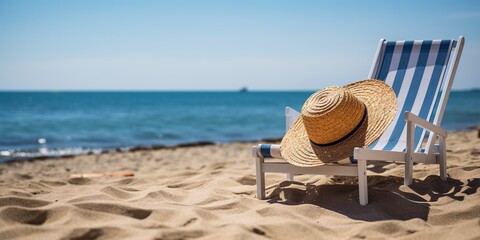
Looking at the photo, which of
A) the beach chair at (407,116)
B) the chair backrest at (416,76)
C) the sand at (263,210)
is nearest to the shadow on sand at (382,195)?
the sand at (263,210)

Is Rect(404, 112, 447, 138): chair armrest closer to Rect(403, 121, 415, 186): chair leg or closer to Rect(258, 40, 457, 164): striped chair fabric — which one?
Rect(403, 121, 415, 186): chair leg

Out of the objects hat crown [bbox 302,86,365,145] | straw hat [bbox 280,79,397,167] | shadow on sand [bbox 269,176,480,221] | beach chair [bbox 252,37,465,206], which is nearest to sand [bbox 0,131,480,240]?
shadow on sand [bbox 269,176,480,221]

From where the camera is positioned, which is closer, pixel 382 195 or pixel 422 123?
pixel 382 195

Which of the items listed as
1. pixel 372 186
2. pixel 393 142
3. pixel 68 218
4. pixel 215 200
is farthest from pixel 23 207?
pixel 393 142

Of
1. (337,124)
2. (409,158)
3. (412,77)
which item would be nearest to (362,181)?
(337,124)

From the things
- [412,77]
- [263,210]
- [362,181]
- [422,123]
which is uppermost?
[412,77]

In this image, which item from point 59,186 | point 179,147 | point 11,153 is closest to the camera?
point 59,186

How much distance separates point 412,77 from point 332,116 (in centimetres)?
173

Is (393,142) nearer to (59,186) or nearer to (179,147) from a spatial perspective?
(59,186)

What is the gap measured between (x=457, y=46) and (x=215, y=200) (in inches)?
111

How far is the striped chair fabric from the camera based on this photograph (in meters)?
4.77

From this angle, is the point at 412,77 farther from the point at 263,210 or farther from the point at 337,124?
the point at 263,210

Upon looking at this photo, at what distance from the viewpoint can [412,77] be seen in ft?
16.9

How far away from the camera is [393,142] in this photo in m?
4.72
